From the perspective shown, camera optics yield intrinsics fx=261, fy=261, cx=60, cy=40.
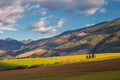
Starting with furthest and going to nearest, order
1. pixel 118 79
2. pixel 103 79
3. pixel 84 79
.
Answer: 1. pixel 84 79
2. pixel 103 79
3. pixel 118 79

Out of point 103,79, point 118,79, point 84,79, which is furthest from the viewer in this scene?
point 84,79

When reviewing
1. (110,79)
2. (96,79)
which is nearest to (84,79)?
(96,79)

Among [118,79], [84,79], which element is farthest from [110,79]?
[84,79]

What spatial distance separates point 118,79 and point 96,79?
316 inches

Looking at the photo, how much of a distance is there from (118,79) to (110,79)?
8.62 feet

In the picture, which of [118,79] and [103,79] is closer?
[118,79]

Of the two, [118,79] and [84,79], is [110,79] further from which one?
[84,79]

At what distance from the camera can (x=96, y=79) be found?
2520 inches

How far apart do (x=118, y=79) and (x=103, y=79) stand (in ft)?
18.3

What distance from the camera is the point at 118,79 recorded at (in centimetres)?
5703

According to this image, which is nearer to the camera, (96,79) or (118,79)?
(118,79)

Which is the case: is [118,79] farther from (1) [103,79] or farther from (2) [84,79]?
(2) [84,79]

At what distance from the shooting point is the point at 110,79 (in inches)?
2334

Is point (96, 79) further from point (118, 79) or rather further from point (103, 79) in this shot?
point (118, 79)
